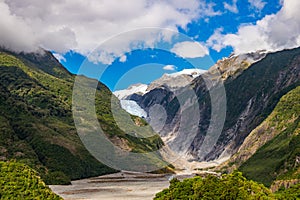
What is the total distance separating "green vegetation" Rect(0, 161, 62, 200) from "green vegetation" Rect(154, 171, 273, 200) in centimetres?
1619

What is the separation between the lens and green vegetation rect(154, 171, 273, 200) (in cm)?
3972

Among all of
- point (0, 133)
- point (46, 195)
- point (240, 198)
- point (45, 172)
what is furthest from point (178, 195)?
point (0, 133)

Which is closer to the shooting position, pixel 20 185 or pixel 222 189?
pixel 222 189

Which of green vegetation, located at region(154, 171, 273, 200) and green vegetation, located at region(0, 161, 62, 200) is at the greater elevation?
green vegetation, located at region(0, 161, 62, 200)

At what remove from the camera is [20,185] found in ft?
163

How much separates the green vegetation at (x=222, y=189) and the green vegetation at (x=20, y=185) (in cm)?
1619

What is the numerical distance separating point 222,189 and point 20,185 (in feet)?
83.2

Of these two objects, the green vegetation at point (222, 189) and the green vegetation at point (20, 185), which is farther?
the green vegetation at point (20, 185)

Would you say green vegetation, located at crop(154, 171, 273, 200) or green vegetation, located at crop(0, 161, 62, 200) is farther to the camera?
green vegetation, located at crop(0, 161, 62, 200)

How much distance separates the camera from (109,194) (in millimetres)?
137750

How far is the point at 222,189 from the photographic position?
40.2 metres

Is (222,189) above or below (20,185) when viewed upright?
below

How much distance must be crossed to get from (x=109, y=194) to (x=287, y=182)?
5939 cm

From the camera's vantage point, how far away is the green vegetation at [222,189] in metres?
39.7
